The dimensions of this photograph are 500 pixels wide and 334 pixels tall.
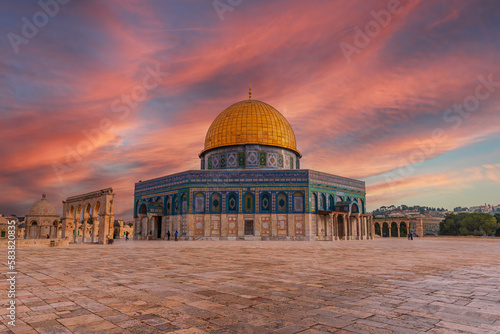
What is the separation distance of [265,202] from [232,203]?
3262mm

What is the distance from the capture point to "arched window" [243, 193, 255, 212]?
113ft

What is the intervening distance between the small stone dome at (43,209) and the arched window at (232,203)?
3993 centimetres

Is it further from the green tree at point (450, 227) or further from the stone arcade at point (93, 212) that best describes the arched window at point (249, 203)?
the green tree at point (450, 227)

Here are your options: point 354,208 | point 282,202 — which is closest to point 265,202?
point 282,202

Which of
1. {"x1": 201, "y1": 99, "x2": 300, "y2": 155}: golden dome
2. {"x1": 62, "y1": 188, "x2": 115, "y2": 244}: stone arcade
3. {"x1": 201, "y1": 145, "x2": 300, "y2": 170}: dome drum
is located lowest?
{"x1": 62, "y1": 188, "x2": 115, "y2": 244}: stone arcade

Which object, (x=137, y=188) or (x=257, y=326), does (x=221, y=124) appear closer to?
(x=137, y=188)

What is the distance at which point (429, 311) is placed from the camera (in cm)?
454

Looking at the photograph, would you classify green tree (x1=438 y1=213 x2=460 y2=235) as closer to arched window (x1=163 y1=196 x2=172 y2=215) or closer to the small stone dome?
arched window (x1=163 y1=196 x2=172 y2=215)

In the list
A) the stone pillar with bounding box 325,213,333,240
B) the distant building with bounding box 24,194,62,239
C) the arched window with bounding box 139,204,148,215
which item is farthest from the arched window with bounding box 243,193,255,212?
the distant building with bounding box 24,194,62,239

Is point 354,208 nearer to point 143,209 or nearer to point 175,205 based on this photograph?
point 175,205

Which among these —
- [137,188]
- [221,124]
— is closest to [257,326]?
[221,124]

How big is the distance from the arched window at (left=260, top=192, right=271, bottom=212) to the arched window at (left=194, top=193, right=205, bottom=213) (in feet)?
18.8

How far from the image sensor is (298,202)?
34469mm

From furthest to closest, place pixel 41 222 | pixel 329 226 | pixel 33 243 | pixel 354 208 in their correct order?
1. pixel 41 222
2. pixel 354 208
3. pixel 329 226
4. pixel 33 243
